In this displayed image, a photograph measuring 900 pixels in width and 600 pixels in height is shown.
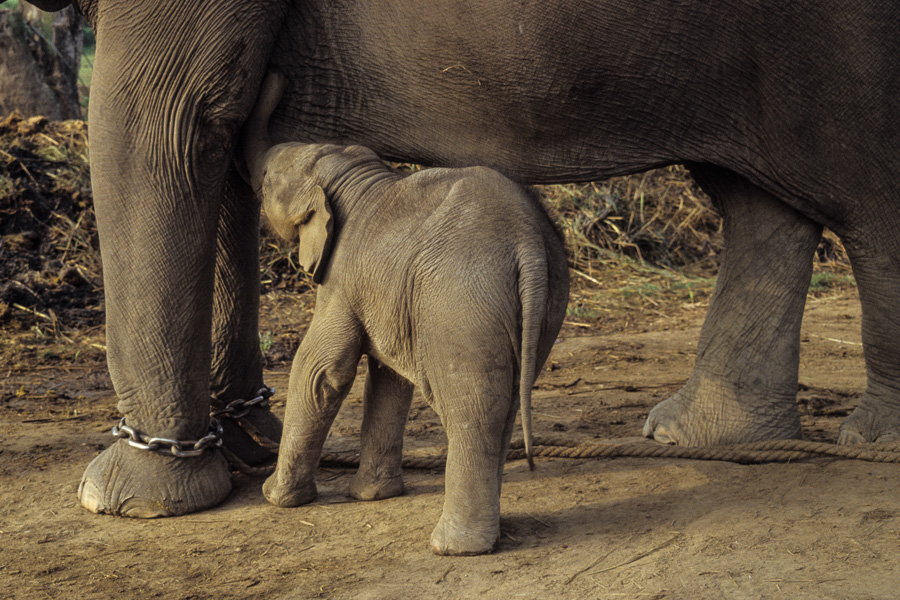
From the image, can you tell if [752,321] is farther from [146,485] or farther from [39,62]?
[39,62]

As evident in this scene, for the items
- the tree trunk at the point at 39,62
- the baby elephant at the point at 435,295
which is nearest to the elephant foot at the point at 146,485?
the baby elephant at the point at 435,295

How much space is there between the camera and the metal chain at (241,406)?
362 cm

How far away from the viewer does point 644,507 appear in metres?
2.96

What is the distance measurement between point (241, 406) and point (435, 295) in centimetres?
139

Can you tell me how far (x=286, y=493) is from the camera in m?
3.06

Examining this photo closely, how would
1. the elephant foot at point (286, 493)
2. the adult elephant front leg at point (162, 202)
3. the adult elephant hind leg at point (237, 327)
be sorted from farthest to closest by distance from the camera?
the adult elephant hind leg at point (237, 327) < the elephant foot at point (286, 493) < the adult elephant front leg at point (162, 202)

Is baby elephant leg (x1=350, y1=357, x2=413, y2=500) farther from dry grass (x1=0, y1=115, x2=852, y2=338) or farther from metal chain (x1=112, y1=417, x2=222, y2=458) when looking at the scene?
dry grass (x1=0, y1=115, x2=852, y2=338)

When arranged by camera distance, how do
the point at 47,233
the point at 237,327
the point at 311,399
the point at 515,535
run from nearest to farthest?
the point at 515,535, the point at 311,399, the point at 237,327, the point at 47,233

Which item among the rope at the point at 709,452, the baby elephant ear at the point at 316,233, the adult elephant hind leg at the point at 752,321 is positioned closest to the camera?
the baby elephant ear at the point at 316,233

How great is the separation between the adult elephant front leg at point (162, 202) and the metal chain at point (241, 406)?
464 millimetres

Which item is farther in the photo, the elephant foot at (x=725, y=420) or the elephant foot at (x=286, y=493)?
the elephant foot at (x=725, y=420)

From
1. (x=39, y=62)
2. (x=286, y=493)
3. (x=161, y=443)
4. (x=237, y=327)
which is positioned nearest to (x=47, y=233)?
(x=39, y=62)

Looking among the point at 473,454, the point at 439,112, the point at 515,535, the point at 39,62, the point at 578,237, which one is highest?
the point at 39,62

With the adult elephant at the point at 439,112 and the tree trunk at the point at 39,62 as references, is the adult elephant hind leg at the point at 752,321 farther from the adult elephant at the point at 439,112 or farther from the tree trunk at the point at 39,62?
the tree trunk at the point at 39,62
